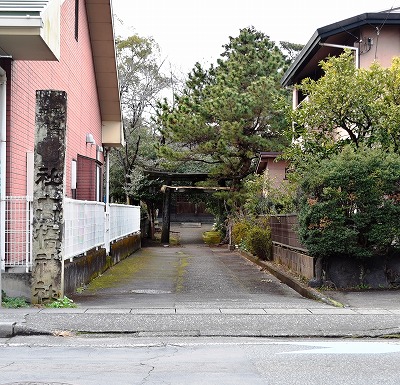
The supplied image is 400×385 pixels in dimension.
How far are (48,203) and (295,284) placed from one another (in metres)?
6.62

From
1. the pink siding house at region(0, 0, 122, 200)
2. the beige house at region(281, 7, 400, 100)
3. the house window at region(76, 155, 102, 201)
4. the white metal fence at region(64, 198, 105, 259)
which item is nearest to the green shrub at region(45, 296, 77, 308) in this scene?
the white metal fence at region(64, 198, 105, 259)

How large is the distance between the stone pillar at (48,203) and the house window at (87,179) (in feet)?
30.0

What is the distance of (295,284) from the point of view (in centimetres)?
1652

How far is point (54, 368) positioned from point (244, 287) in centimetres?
983

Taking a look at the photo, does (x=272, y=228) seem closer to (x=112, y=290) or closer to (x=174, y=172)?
(x=112, y=290)

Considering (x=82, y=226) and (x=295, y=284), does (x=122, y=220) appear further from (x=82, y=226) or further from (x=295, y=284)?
(x=295, y=284)

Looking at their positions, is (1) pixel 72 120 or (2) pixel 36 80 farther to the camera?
(1) pixel 72 120

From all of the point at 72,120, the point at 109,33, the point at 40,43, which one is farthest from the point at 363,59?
the point at 40,43

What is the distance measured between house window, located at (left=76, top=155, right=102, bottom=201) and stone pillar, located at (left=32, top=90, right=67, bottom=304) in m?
9.14

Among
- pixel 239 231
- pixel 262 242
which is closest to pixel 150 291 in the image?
pixel 262 242

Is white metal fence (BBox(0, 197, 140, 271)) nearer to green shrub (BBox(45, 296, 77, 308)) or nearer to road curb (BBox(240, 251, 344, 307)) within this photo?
green shrub (BBox(45, 296, 77, 308))

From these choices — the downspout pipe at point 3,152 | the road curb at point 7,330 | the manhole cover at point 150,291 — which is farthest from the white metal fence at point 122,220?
the road curb at point 7,330

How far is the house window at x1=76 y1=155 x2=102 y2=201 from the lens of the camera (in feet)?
71.6

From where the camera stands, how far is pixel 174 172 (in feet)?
139
